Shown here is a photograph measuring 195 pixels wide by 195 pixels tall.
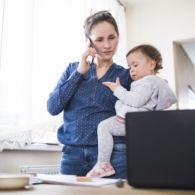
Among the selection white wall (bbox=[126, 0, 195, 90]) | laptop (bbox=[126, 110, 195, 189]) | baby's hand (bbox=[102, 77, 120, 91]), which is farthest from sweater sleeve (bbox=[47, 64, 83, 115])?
white wall (bbox=[126, 0, 195, 90])

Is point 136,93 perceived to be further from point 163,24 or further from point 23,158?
point 163,24

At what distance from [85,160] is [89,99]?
25cm

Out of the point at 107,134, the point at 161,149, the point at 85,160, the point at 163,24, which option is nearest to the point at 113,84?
the point at 107,134

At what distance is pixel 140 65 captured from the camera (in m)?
1.23

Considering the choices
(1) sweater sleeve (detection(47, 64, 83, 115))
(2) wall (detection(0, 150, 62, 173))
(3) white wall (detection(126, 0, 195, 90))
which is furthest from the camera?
(3) white wall (detection(126, 0, 195, 90))

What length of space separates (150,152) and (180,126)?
3.3 inches

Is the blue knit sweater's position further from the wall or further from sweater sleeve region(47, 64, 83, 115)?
the wall

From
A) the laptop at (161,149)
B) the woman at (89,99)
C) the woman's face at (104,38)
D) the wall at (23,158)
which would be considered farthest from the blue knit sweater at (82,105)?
the wall at (23,158)

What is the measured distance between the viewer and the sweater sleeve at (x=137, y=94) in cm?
111

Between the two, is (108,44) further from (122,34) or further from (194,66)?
(194,66)

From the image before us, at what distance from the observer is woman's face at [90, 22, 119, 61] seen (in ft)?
4.09

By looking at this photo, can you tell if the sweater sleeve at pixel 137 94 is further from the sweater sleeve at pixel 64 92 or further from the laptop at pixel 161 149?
the laptop at pixel 161 149

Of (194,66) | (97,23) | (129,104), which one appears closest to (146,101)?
(129,104)

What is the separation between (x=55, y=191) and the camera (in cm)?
60
